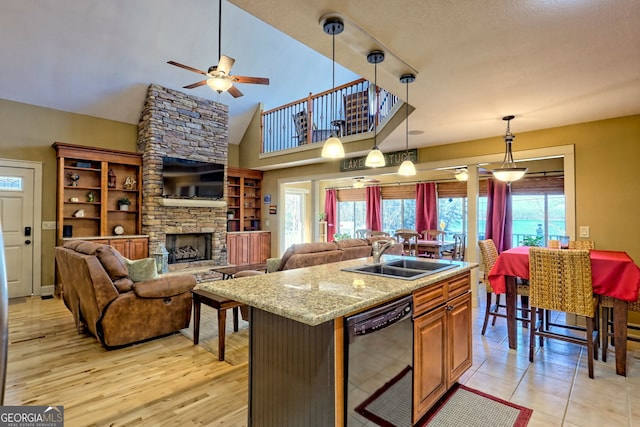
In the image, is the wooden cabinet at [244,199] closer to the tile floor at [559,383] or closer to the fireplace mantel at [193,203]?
the fireplace mantel at [193,203]

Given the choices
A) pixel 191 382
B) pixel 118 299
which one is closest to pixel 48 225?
pixel 118 299

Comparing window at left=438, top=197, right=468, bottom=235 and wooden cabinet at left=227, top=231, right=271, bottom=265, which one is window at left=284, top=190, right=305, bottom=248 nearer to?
wooden cabinet at left=227, top=231, right=271, bottom=265

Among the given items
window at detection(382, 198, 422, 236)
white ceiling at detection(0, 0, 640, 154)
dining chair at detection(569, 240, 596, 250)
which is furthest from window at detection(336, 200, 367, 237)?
dining chair at detection(569, 240, 596, 250)

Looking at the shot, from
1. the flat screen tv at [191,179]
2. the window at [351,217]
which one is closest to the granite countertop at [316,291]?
the flat screen tv at [191,179]

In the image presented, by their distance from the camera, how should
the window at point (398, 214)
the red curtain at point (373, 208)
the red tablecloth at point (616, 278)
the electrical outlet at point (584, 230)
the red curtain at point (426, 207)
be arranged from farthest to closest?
the red curtain at point (373, 208) < the window at point (398, 214) < the red curtain at point (426, 207) < the electrical outlet at point (584, 230) < the red tablecloth at point (616, 278)

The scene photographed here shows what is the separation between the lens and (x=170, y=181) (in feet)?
20.6

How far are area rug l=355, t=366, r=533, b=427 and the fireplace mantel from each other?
5.53 m

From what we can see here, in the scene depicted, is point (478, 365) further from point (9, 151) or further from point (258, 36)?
point (9, 151)

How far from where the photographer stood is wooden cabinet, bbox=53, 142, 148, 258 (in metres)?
5.50

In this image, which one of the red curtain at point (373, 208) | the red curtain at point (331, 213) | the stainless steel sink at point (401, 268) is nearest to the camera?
the stainless steel sink at point (401, 268)

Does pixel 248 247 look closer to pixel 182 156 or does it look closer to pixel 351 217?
pixel 182 156

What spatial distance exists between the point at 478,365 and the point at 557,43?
8.54 ft

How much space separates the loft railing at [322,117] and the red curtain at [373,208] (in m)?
2.76

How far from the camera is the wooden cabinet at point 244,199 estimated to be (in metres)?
7.95
